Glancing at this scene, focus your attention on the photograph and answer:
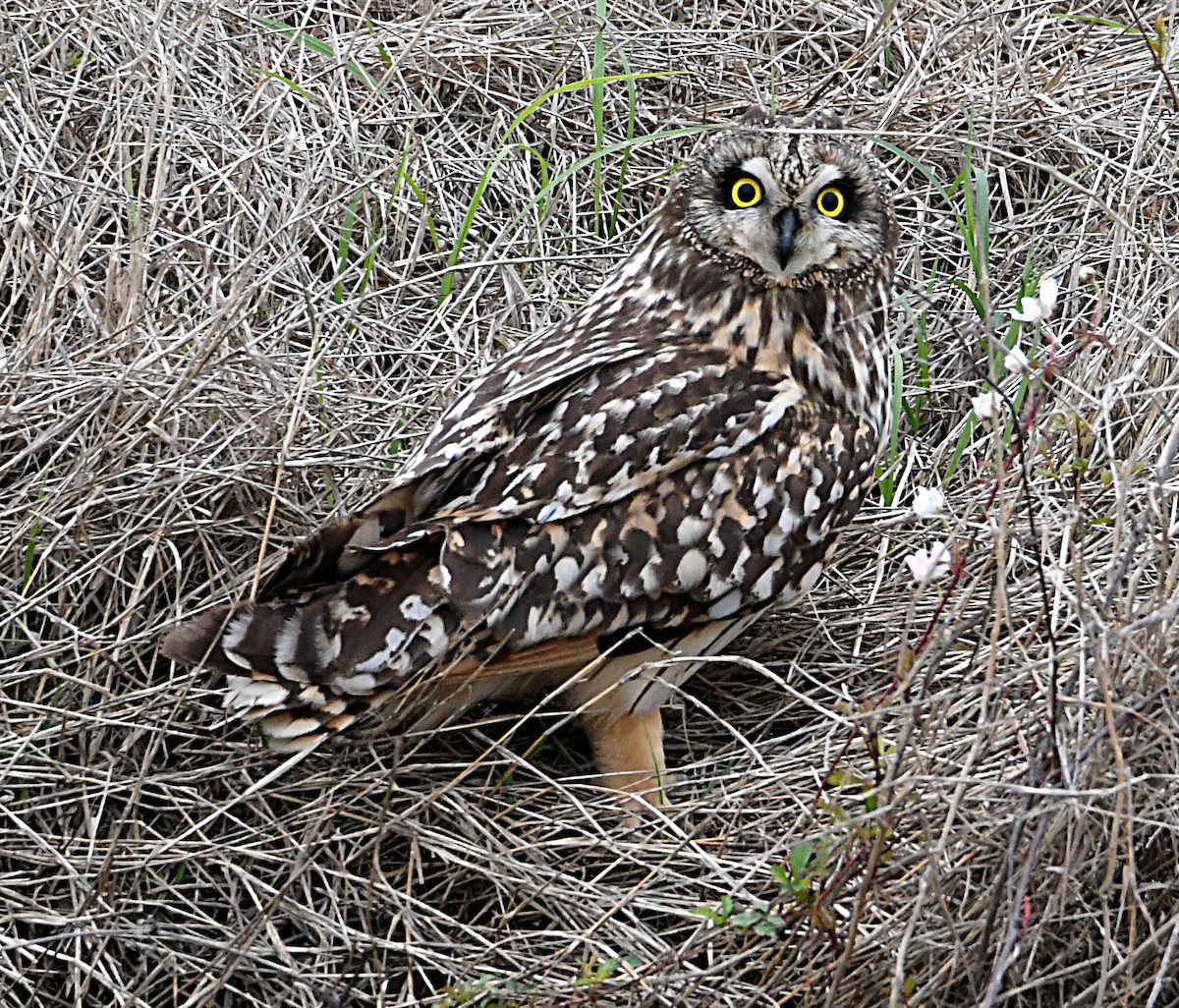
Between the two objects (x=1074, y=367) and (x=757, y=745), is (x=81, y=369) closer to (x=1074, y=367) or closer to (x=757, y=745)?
(x=757, y=745)

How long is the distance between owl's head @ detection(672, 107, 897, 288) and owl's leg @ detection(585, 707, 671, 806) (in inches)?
38.0

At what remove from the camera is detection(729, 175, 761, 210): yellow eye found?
3357 mm

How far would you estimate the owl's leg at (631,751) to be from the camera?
10.7ft

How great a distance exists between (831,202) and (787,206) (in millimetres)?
107

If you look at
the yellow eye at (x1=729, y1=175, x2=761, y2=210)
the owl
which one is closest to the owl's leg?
the owl

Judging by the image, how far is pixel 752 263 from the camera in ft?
11.3

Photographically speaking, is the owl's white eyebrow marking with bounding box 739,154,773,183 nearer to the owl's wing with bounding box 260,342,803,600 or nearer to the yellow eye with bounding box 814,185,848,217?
the yellow eye with bounding box 814,185,848,217

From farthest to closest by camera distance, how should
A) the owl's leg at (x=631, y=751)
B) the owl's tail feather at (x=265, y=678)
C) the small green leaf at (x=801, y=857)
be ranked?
the owl's leg at (x=631, y=751), the owl's tail feather at (x=265, y=678), the small green leaf at (x=801, y=857)

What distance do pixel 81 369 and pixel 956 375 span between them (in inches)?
82.4

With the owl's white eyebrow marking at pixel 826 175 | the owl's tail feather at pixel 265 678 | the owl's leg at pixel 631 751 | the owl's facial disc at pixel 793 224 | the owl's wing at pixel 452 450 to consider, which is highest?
the owl's white eyebrow marking at pixel 826 175

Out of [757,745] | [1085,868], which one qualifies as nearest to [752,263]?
[757,745]

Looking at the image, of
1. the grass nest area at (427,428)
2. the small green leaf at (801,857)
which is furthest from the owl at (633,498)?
the small green leaf at (801,857)

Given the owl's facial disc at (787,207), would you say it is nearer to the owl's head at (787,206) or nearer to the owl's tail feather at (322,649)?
the owl's head at (787,206)

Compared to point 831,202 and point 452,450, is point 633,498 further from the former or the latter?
point 831,202
